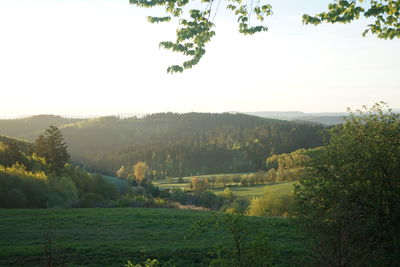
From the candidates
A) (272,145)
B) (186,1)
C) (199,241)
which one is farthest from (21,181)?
(272,145)

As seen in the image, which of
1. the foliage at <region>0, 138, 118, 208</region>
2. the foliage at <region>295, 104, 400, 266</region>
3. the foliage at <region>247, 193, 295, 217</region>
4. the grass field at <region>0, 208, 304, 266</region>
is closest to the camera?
the foliage at <region>295, 104, 400, 266</region>

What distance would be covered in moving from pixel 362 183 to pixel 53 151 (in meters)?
55.1

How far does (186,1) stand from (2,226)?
23793mm

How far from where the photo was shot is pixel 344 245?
6664 mm

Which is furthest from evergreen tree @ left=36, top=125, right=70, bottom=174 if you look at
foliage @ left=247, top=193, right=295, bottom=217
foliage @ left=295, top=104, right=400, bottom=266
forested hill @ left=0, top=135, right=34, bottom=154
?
foliage @ left=295, top=104, right=400, bottom=266

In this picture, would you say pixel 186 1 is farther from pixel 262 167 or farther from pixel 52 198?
pixel 262 167

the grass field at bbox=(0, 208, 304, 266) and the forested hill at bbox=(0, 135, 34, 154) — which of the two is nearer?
the grass field at bbox=(0, 208, 304, 266)

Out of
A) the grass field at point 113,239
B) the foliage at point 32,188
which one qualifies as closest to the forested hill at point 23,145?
the foliage at point 32,188

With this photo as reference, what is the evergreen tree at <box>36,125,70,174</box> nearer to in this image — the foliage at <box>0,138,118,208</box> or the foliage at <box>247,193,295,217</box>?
the foliage at <box>0,138,118,208</box>

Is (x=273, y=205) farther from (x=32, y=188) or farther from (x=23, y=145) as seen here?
(x=23, y=145)

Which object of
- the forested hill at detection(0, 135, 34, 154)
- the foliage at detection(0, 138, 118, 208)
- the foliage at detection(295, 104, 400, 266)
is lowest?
the foliage at detection(0, 138, 118, 208)

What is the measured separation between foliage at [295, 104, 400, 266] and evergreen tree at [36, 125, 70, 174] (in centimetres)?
5155

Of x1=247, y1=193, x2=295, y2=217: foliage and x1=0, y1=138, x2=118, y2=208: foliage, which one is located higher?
x1=0, y1=138, x2=118, y2=208: foliage

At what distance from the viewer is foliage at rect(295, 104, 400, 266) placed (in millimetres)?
9766
